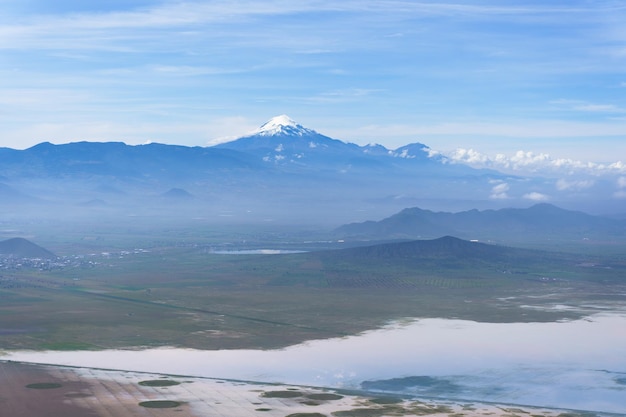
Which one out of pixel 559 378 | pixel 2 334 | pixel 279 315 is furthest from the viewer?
pixel 279 315

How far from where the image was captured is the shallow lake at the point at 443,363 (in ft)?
312

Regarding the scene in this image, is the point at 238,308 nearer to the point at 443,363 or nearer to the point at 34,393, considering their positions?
the point at 443,363

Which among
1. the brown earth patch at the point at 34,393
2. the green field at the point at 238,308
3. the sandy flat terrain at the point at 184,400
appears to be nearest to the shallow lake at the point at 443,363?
the sandy flat terrain at the point at 184,400

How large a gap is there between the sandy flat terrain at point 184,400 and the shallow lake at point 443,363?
4.19 m

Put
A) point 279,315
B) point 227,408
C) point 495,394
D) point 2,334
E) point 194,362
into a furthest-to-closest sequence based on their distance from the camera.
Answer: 1. point 279,315
2. point 2,334
3. point 194,362
4. point 495,394
5. point 227,408

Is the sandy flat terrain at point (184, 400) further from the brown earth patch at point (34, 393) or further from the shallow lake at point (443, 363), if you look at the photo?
the shallow lake at point (443, 363)

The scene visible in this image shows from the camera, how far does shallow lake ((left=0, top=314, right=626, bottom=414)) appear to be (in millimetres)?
95188

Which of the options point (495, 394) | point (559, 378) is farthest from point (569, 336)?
point (495, 394)

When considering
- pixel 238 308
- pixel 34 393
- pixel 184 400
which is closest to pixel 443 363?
pixel 184 400

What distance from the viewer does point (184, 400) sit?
8838 centimetres

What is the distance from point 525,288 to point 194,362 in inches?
3993

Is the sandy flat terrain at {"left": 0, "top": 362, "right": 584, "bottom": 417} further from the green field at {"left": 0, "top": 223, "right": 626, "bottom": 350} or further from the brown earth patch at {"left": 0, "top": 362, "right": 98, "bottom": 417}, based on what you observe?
the green field at {"left": 0, "top": 223, "right": 626, "bottom": 350}

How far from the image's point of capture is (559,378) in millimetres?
100938

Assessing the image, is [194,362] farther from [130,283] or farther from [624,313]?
[130,283]
